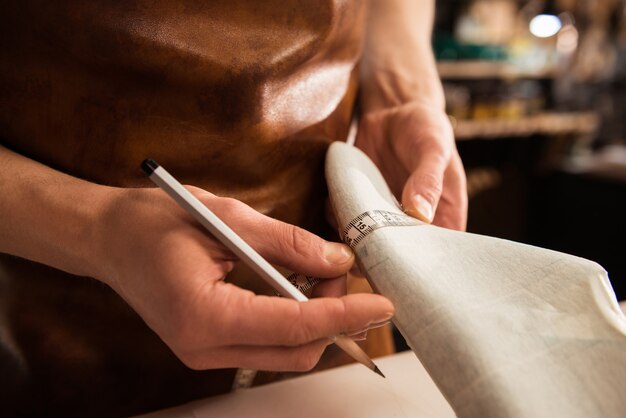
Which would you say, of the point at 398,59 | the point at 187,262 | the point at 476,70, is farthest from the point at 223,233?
the point at 476,70

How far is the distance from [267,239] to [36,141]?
9.1 inches

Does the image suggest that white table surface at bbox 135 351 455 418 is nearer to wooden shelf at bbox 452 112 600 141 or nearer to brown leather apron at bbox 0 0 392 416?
brown leather apron at bbox 0 0 392 416

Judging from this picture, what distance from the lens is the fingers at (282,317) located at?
31 centimetres

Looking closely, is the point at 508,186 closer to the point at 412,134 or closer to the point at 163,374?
the point at 412,134

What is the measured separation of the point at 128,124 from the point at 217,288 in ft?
0.67

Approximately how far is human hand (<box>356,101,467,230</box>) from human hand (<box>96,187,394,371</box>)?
0.13 m

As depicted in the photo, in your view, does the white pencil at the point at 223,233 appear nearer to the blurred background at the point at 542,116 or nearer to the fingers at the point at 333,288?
the fingers at the point at 333,288

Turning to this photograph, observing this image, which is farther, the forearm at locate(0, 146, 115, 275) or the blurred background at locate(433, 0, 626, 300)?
the blurred background at locate(433, 0, 626, 300)

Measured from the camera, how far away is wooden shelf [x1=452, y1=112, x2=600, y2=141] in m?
2.55

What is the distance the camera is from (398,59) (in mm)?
719

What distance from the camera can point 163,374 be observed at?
1.59 ft

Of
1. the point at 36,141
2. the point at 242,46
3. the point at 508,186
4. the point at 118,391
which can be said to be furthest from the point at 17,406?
the point at 508,186

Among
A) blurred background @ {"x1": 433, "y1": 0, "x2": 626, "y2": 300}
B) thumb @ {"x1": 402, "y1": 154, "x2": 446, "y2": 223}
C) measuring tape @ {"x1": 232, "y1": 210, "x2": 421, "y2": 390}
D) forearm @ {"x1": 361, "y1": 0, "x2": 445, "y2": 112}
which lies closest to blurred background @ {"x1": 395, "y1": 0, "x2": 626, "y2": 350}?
blurred background @ {"x1": 433, "y1": 0, "x2": 626, "y2": 300}

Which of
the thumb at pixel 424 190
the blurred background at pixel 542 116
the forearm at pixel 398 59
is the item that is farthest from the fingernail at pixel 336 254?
the blurred background at pixel 542 116
